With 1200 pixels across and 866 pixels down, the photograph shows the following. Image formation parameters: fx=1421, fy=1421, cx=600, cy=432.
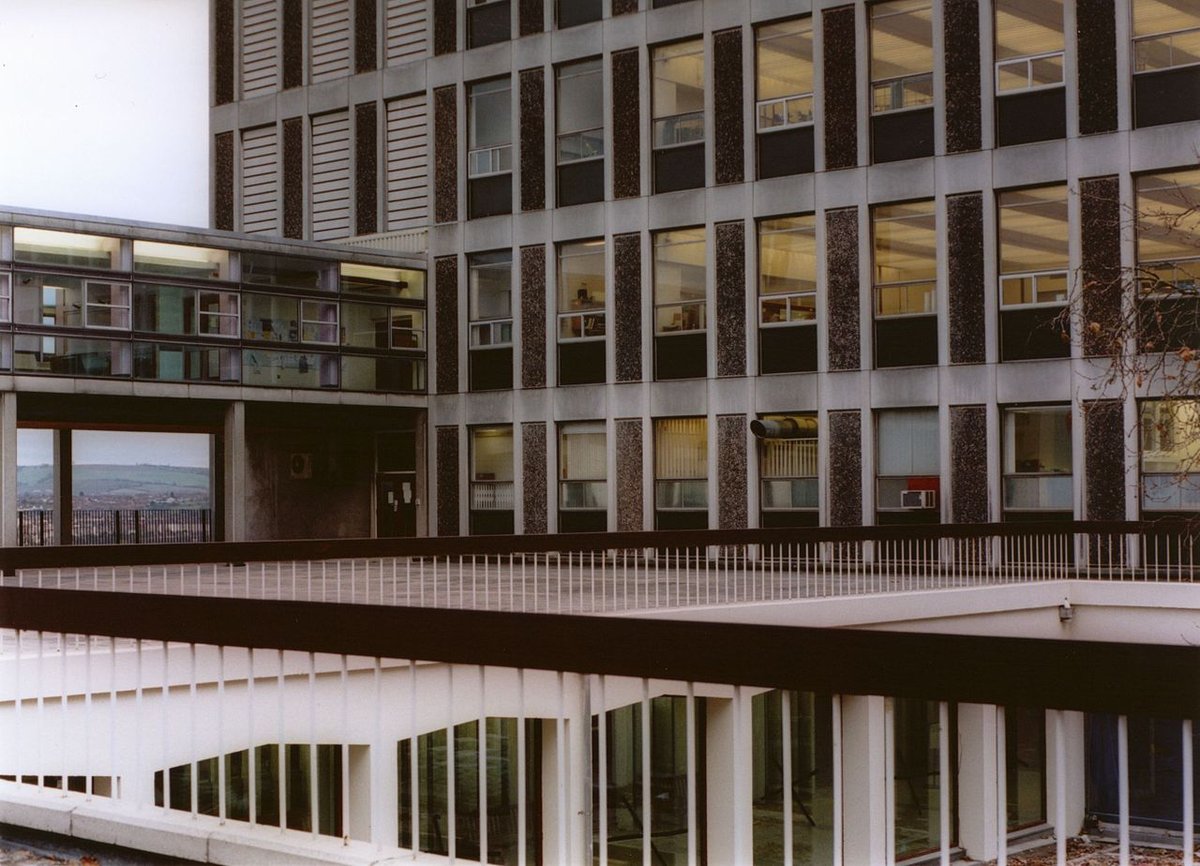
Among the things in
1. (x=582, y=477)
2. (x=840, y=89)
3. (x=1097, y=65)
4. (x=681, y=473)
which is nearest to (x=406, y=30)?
(x=840, y=89)

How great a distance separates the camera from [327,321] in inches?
1135

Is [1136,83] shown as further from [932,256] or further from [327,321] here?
[327,321]

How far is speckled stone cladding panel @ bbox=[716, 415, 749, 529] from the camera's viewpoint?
1059 inches

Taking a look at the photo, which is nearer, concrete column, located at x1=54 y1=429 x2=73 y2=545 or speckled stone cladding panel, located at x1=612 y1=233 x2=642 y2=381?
speckled stone cladding panel, located at x1=612 y1=233 x2=642 y2=381

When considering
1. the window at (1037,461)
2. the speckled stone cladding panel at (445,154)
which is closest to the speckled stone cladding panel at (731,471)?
the window at (1037,461)

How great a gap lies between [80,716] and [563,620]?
3.16 meters

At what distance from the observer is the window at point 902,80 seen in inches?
981

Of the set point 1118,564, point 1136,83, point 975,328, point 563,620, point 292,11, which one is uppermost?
point 292,11

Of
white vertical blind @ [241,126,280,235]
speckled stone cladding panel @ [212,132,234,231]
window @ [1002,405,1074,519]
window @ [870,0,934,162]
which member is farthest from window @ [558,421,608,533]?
speckled stone cladding panel @ [212,132,234,231]

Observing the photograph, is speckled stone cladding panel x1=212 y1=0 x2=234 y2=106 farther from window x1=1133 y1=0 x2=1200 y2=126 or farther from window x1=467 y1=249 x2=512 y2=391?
window x1=1133 y1=0 x2=1200 y2=126

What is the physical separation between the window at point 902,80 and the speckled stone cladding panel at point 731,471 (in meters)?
5.60

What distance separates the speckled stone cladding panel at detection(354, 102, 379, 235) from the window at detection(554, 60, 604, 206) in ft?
16.3

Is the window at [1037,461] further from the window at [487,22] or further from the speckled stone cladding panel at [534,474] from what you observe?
the window at [487,22]

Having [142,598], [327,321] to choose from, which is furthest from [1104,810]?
[327,321]
